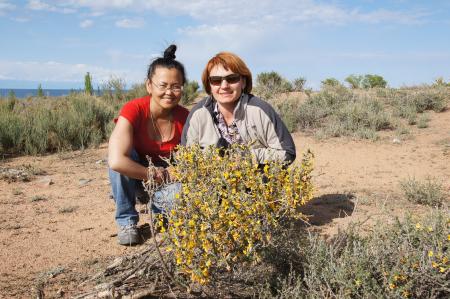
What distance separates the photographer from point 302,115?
29.6ft

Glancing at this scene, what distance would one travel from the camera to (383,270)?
232 centimetres

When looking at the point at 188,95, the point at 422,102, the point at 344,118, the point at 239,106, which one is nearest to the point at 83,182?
the point at 239,106

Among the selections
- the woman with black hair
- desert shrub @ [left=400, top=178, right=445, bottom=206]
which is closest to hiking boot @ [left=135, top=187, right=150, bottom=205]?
the woman with black hair

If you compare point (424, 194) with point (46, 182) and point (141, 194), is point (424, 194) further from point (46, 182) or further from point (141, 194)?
point (46, 182)

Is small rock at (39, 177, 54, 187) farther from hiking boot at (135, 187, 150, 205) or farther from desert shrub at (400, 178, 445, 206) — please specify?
desert shrub at (400, 178, 445, 206)

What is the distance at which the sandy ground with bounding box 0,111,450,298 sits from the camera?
334cm


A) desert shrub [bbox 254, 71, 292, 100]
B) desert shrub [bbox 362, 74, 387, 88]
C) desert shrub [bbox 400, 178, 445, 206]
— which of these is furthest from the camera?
desert shrub [bbox 362, 74, 387, 88]

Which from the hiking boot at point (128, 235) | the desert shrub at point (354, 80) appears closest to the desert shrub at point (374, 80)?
the desert shrub at point (354, 80)

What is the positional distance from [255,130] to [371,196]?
196 centimetres

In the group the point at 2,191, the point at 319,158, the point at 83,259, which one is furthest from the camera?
the point at 319,158

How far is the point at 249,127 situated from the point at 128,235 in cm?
139

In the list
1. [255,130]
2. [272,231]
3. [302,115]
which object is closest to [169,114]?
[255,130]

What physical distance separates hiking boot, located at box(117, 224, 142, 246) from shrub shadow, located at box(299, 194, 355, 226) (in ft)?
5.38

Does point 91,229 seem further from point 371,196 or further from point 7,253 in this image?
point 371,196
